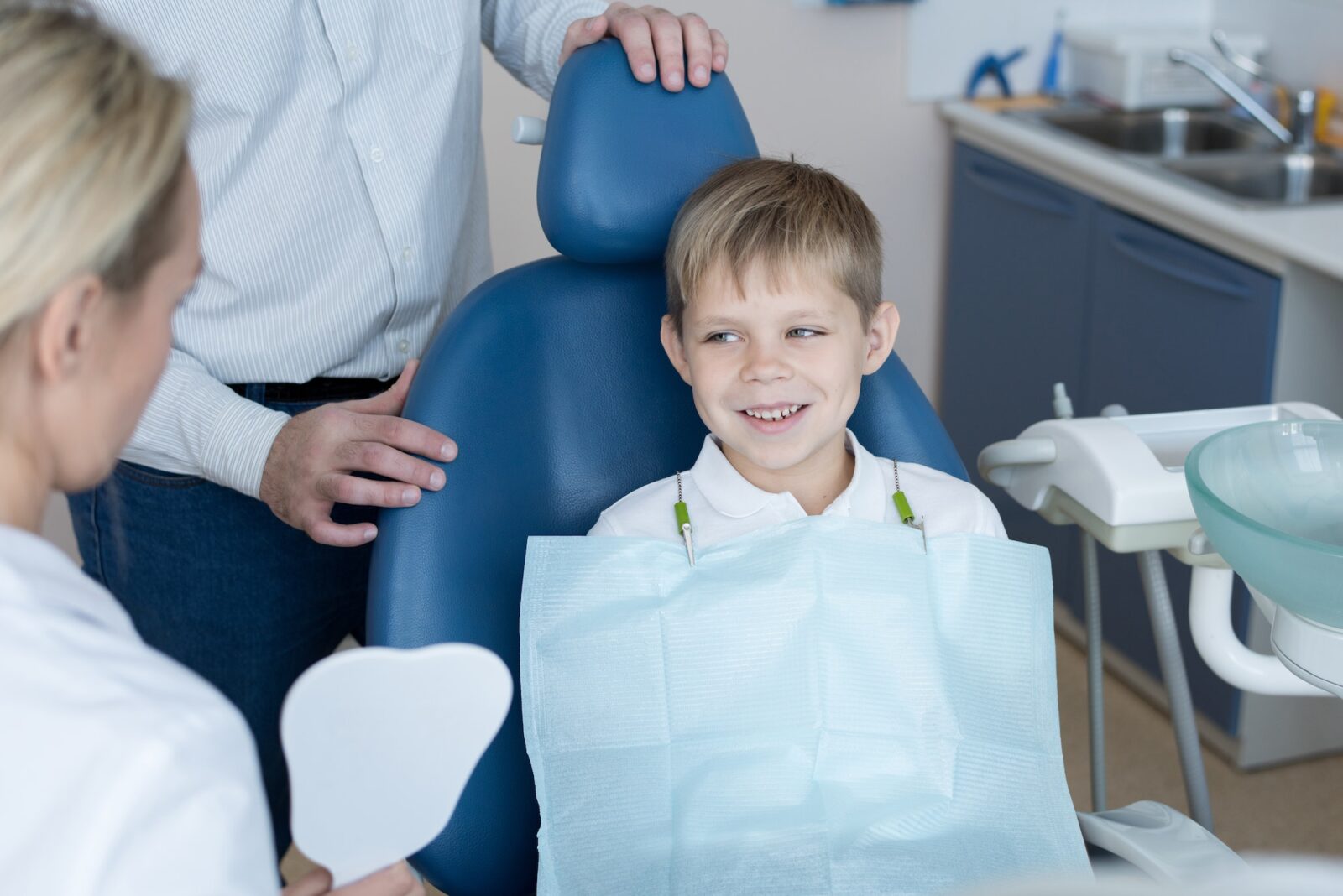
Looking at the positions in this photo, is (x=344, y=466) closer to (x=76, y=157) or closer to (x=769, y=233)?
(x=769, y=233)

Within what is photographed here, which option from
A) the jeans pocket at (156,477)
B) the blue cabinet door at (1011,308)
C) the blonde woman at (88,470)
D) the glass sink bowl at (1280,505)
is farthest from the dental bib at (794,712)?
the blue cabinet door at (1011,308)

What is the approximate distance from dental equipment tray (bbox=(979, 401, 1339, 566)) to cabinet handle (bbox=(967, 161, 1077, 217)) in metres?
1.24

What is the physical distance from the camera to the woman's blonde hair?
67cm

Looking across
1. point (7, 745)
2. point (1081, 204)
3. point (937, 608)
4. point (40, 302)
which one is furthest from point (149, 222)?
point (1081, 204)

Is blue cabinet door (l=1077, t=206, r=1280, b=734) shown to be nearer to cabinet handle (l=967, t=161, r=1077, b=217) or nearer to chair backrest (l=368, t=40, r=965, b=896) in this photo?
cabinet handle (l=967, t=161, r=1077, b=217)

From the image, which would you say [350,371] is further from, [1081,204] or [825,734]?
[1081,204]

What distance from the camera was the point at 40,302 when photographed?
2.23 ft

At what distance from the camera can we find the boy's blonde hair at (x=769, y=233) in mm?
1341

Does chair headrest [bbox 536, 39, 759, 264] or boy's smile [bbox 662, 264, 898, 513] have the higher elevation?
chair headrest [bbox 536, 39, 759, 264]

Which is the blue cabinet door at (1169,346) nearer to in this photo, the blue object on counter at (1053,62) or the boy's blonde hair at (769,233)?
the blue object on counter at (1053,62)

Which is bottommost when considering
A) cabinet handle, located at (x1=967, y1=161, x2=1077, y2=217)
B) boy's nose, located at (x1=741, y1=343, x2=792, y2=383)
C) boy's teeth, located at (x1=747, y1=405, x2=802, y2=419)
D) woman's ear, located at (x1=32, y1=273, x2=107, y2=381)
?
cabinet handle, located at (x1=967, y1=161, x2=1077, y2=217)

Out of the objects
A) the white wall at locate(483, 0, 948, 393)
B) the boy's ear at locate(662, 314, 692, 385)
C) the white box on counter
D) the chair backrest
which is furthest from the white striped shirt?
the white box on counter

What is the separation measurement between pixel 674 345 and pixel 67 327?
77 cm

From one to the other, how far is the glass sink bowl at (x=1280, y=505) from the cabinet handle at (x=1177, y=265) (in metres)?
1.03
